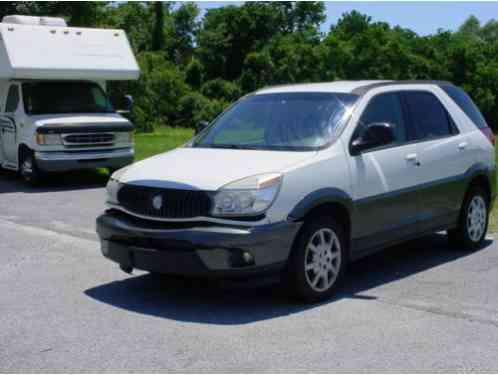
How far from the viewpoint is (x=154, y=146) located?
2284 centimetres

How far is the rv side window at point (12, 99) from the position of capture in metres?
15.4

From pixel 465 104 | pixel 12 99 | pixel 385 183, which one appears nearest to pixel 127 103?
pixel 12 99

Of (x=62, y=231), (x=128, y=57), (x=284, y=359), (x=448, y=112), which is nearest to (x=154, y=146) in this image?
(x=128, y=57)

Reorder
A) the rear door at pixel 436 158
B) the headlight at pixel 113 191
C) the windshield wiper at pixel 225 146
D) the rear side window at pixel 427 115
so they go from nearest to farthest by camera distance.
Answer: the headlight at pixel 113 191, the windshield wiper at pixel 225 146, the rear door at pixel 436 158, the rear side window at pixel 427 115

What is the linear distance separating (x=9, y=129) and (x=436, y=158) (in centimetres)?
996

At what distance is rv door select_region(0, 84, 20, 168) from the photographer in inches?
607

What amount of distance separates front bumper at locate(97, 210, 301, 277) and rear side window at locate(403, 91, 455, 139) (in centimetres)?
228

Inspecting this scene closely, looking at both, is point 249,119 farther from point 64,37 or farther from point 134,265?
point 64,37

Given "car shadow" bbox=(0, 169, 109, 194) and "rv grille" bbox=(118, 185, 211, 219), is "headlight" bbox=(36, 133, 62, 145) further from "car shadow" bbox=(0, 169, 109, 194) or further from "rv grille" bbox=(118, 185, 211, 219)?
"rv grille" bbox=(118, 185, 211, 219)

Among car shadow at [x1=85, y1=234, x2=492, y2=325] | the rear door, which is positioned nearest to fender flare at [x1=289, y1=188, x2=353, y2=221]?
car shadow at [x1=85, y1=234, x2=492, y2=325]

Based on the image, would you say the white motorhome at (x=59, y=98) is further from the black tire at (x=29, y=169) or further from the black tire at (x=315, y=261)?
the black tire at (x=315, y=261)

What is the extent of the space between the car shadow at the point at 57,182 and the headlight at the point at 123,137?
0.88m

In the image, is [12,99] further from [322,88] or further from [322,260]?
[322,260]

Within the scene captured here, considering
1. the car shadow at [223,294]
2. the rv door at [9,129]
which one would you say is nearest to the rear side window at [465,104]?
the car shadow at [223,294]
